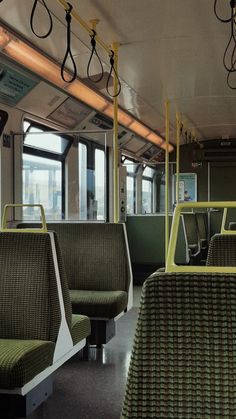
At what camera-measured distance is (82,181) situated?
6.26 meters

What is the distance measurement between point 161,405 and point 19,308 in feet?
5.69

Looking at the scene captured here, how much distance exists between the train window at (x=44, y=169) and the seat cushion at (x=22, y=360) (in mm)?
3163

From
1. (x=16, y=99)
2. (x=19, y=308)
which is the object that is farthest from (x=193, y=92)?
(x=19, y=308)

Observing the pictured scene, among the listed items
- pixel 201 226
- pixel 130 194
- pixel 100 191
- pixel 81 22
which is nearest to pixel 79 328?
pixel 81 22

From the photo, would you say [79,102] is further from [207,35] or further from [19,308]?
[19,308]

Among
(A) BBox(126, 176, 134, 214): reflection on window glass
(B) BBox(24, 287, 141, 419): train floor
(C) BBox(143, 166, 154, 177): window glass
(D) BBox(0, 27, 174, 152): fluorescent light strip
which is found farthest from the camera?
(A) BBox(126, 176, 134, 214): reflection on window glass

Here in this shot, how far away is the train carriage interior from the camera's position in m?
1.18

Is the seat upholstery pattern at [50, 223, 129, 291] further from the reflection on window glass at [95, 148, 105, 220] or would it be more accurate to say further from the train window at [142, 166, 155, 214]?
the train window at [142, 166, 155, 214]

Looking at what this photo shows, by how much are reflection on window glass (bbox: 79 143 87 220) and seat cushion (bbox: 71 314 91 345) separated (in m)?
2.68

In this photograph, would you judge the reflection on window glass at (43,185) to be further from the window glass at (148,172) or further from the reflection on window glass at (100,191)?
the window glass at (148,172)

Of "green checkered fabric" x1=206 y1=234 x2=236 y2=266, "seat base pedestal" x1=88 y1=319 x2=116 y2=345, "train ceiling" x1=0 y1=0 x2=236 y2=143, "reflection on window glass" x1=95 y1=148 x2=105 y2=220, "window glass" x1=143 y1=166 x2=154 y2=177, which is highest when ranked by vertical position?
"train ceiling" x1=0 y1=0 x2=236 y2=143

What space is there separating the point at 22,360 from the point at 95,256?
2034 mm

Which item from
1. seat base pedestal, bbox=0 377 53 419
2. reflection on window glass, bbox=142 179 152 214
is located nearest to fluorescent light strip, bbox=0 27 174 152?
reflection on window glass, bbox=142 179 152 214

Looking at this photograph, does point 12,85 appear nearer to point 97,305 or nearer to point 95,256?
point 95,256
